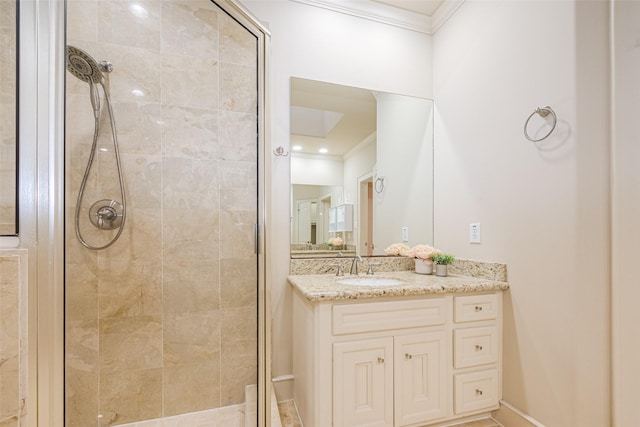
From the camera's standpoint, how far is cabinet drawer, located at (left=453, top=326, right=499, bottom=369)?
151 centimetres

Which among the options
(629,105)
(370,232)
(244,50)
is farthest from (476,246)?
(244,50)

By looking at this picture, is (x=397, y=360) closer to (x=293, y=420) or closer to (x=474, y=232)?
(x=293, y=420)

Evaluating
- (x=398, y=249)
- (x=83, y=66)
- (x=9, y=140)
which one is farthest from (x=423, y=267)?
(x=83, y=66)

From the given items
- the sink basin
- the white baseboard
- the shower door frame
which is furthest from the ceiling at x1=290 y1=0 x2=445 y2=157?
the white baseboard

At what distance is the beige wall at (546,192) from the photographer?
125 centimetres

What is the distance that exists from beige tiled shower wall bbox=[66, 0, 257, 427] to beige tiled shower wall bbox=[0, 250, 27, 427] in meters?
0.53

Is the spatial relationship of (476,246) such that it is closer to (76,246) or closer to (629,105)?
(629,105)

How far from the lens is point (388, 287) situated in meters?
1.43

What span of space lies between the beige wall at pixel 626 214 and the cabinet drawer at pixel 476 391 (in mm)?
475

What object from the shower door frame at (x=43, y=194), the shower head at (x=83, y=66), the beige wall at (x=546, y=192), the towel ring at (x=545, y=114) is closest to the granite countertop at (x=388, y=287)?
the beige wall at (x=546, y=192)

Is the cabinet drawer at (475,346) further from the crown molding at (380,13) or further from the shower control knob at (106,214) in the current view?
the crown molding at (380,13)

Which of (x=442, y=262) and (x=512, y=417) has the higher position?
(x=442, y=262)

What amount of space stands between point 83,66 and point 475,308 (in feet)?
7.50

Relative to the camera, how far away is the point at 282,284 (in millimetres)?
1820
